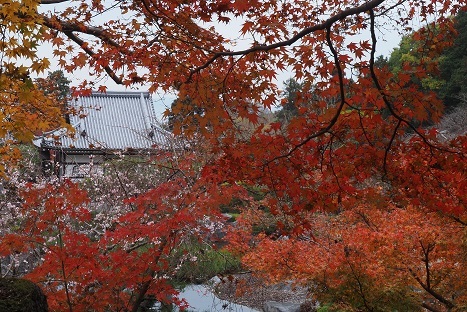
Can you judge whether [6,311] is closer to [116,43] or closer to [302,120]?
[302,120]

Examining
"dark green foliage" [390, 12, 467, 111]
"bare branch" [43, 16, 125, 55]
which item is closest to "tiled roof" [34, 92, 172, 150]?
"dark green foliage" [390, 12, 467, 111]

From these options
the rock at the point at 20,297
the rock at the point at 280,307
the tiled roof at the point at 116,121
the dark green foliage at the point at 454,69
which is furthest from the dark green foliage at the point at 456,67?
the rock at the point at 20,297

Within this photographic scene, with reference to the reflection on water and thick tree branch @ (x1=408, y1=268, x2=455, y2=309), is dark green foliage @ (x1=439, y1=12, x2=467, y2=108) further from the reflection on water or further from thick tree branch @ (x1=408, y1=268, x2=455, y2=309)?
thick tree branch @ (x1=408, y1=268, x2=455, y2=309)

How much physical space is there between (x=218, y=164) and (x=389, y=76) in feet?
5.71

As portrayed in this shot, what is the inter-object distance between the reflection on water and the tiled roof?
6123 millimetres

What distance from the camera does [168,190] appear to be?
20.1 ft

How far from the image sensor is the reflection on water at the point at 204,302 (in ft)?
39.1

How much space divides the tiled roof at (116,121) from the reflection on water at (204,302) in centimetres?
612

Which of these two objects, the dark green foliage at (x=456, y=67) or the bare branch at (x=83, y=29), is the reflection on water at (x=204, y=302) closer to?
the bare branch at (x=83, y=29)

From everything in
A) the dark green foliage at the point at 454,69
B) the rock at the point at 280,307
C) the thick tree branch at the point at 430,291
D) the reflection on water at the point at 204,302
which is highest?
the dark green foliage at the point at 454,69

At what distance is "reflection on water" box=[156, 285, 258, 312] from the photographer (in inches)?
470

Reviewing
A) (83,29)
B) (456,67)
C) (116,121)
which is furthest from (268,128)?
(456,67)

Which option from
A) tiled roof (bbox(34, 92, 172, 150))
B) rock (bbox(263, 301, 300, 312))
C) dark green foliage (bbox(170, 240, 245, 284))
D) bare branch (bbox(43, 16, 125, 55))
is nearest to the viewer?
bare branch (bbox(43, 16, 125, 55))

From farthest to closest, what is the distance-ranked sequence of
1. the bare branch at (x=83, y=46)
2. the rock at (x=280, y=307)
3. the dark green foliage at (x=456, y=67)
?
the dark green foliage at (x=456, y=67)
the rock at (x=280, y=307)
the bare branch at (x=83, y=46)
